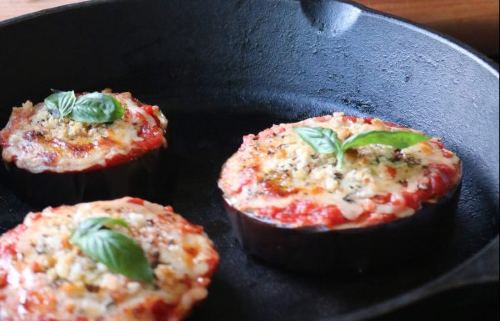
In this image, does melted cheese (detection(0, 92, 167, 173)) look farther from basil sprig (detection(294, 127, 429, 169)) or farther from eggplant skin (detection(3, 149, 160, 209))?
basil sprig (detection(294, 127, 429, 169))

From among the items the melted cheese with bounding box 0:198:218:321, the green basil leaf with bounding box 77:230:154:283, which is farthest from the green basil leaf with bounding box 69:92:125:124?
the green basil leaf with bounding box 77:230:154:283

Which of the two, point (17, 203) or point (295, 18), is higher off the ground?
point (295, 18)

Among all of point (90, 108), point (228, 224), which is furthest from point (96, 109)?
point (228, 224)

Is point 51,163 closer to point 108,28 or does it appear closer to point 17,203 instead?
point 17,203

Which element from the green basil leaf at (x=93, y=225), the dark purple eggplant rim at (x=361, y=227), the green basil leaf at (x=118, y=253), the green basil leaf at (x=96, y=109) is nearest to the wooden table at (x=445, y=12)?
the green basil leaf at (x=96, y=109)

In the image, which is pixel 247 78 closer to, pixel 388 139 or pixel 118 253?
pixel 388 139

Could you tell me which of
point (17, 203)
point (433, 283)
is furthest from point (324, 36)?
point (433, 283)
